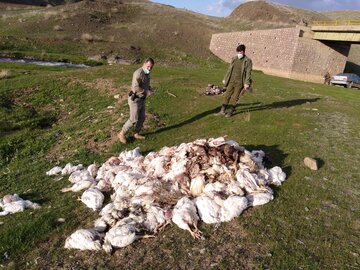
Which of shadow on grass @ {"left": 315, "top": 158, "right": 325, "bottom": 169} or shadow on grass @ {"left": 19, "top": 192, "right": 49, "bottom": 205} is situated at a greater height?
shadow on grass @ {"left": 315, "top": 158, "right": 325, "bottom": 169}

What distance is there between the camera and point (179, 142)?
1248 centimetres

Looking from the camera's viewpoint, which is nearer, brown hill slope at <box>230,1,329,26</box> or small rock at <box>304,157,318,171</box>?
small rock at <box>304,157,318,171</box>

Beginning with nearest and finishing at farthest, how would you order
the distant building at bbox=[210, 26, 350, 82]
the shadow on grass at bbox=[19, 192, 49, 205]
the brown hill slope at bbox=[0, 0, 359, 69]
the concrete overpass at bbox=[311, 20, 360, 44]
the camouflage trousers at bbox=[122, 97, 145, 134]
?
the shadow on grass at bbox=[19, 192, 49, 205] < the camouflage trousers at bbox=[122, 97, 145, 134] < the concrete overpass at bbox=[311, 20, 360, 44] < the distant building at bbox=[210, 26, 350, 82] < the brown hill slope at bbox=[0, 0, 359, 69]

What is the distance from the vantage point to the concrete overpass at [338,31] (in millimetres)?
35688

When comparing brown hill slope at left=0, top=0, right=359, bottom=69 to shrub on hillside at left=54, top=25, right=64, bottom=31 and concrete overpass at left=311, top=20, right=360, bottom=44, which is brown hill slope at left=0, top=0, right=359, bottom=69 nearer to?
shrub on hillside at left=54, top=25, right=64, bottom=31

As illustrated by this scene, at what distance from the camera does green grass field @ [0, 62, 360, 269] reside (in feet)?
21.4

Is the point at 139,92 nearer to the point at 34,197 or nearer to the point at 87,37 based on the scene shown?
the point at 34,197

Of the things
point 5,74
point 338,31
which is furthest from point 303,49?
point 5,74

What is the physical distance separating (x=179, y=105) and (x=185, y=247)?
11209mm

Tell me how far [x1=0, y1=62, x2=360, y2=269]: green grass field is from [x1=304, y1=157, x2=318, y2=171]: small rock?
0.64ft

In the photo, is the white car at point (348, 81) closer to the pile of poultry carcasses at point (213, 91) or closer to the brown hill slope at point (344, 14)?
the pile of poultry carcasses at point (213, 91)

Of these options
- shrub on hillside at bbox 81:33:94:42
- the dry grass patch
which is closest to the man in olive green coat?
the dry grass patch

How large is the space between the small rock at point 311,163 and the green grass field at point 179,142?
195 millimetres

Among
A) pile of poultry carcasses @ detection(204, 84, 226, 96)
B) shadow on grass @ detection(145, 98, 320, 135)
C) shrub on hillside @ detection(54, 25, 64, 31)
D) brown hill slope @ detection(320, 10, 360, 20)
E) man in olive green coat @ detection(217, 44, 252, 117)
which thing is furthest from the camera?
brown hill slope @ detection(320, 10, 360, 20)
